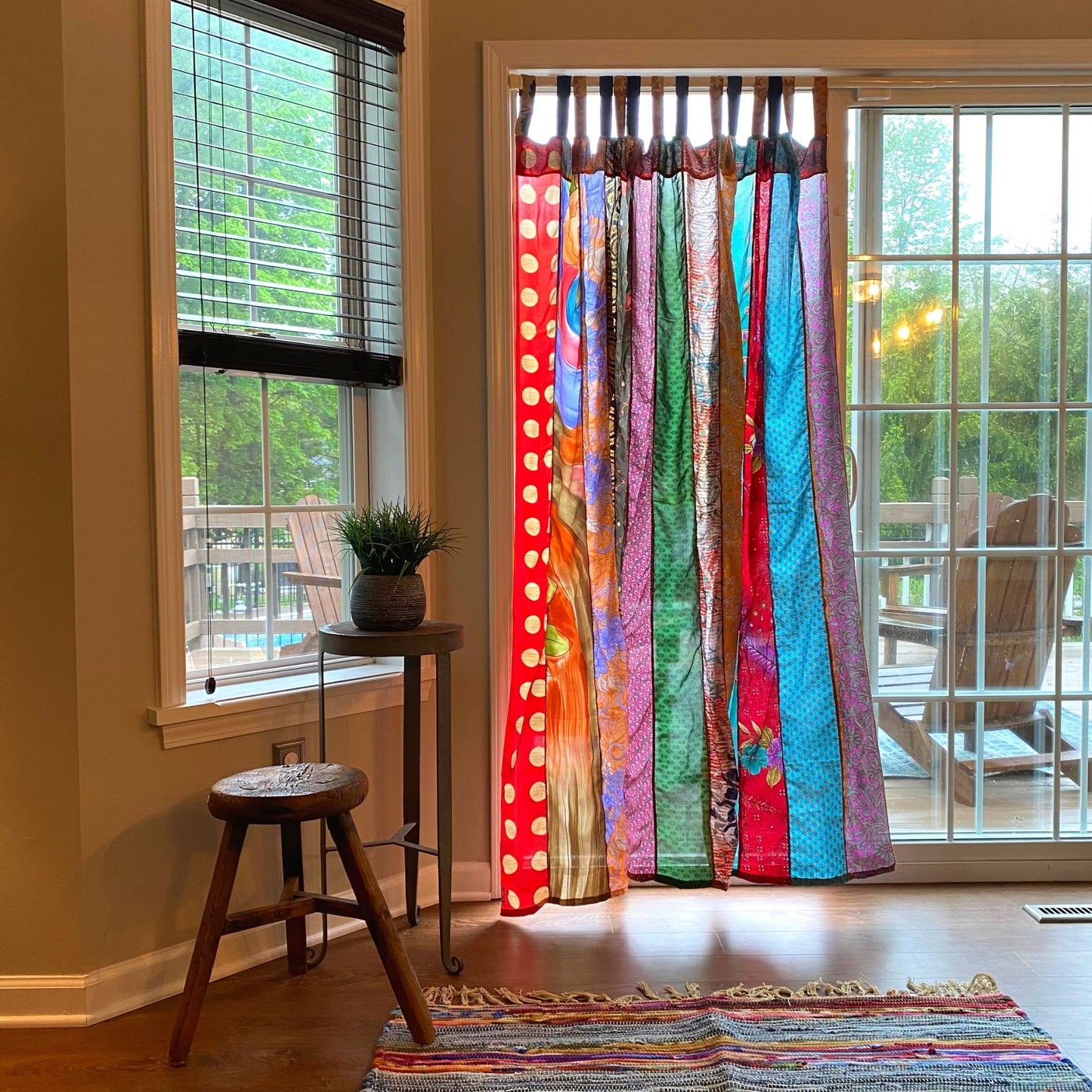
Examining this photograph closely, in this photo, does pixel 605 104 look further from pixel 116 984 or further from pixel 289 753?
pixel 116 984

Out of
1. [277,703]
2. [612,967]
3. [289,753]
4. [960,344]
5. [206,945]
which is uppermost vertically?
[960,344]

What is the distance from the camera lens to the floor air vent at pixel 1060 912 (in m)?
2.65

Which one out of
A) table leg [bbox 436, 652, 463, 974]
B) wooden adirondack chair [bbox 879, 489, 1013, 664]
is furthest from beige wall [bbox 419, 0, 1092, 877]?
wooden adirondack chair [bbox 879, 489, 1013, 664]

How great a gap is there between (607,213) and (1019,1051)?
7.33ft

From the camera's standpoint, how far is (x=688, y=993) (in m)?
2.25

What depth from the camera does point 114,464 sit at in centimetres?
220

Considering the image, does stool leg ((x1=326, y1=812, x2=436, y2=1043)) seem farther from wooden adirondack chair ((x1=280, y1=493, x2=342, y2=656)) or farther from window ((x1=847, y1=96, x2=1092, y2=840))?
window ((x1=847, y1=96, x2=1092, y2=840))

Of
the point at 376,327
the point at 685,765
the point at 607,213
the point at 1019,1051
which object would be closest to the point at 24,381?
the point at 376,327

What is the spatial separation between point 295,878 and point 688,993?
967mm

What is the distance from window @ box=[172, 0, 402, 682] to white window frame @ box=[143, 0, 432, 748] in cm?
4

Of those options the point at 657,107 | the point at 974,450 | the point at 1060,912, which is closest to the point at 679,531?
the point at 974,450

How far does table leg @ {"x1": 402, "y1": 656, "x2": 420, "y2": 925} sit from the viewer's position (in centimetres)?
264

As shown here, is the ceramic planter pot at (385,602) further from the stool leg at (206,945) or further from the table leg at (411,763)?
the stool leg at (206,945)

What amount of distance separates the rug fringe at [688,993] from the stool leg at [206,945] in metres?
0.51
